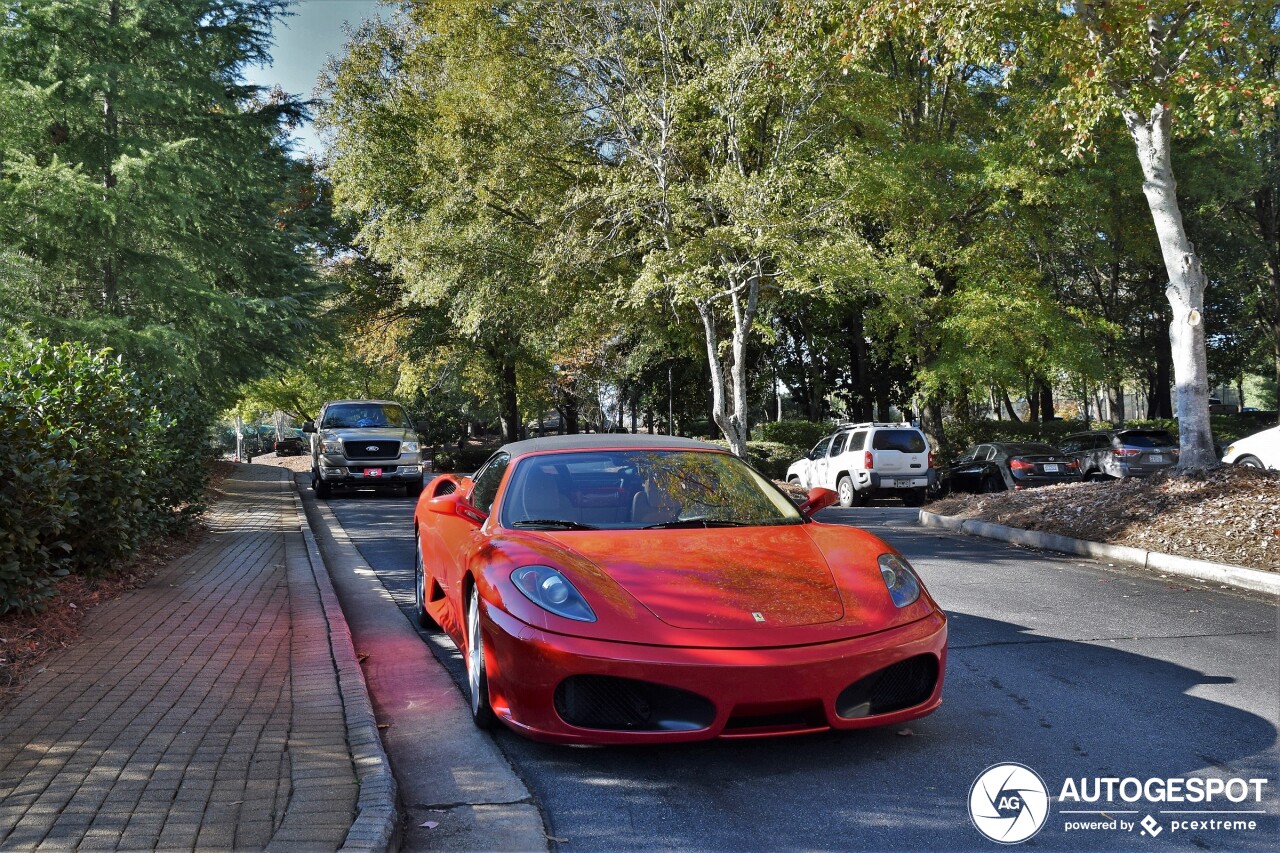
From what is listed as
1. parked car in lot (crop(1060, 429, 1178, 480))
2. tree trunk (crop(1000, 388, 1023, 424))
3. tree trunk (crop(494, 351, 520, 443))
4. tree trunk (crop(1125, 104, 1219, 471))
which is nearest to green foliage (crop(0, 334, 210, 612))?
tree trunk (crop(1125, 104, 1219, 471))

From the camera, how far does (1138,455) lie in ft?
66.9

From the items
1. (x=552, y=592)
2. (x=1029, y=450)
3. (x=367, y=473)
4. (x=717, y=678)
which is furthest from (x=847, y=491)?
(x=717, y=678)

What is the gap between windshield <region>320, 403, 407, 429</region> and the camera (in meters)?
21.4

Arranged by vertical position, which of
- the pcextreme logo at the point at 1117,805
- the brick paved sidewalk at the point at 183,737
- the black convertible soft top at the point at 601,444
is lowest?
the pcextreme logo at the point at 1117,805

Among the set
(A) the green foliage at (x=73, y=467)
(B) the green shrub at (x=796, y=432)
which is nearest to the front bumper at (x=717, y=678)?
(A) the green foliage at (x=73, y=467)

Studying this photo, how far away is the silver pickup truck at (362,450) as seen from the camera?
67.4ft

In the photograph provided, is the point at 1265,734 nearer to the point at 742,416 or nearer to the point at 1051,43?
the point at 1051,43

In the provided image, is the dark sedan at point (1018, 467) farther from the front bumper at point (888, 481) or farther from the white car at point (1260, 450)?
the white car at point (1260, 450)

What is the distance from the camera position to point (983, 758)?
4.18 meters

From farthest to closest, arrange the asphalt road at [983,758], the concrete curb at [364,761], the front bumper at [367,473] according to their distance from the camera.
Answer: the front bumper at [367,473], the asphalt road at [983,758], the concrete curb at [364,761]

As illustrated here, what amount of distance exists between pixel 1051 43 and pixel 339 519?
1247cm

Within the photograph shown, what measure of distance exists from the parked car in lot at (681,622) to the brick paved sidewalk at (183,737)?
86cm

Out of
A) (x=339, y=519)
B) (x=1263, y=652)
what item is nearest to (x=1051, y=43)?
(x=1263, y=652)

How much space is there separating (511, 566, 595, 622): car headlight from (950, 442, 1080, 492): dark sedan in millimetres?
16693
